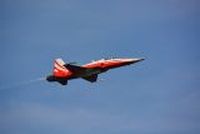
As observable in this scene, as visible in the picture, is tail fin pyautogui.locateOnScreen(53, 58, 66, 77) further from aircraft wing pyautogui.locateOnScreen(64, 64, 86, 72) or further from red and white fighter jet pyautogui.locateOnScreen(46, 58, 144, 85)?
aircraft wing pyautogui.locateOnScreen(64, 64, 86, 72)

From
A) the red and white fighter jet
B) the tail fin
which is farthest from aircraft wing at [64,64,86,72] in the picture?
the tail fin

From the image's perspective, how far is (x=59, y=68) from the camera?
440 feet

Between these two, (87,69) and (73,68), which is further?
(73,68)

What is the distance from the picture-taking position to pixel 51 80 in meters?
132

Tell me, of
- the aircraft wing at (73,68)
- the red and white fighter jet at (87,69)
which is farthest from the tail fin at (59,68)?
the aircraft wing at (73,68)

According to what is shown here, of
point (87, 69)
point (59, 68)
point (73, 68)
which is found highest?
point (59, 68)

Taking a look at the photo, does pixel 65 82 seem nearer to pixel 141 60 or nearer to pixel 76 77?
pixel 76 77

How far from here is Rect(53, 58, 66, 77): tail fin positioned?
433ft

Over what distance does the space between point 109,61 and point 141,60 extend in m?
6.64

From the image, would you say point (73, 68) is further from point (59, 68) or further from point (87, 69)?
point (59, 68)

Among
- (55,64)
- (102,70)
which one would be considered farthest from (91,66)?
(55,64)

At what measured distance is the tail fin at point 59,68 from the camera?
433 ft

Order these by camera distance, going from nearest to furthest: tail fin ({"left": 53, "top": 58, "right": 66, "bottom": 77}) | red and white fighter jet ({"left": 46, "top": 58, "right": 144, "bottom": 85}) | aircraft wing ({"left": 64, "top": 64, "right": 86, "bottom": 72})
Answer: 1. aircraft wing ({"left": 64, "top": 64, "right": 86, "bottom": 72})
2. red and white fighter jet ({"left": 46, "top": 58, "right": 144, "bottom": 85})
3. tail fin ({"left": 53, "top": 58, "right": 66, "bottom": 77})

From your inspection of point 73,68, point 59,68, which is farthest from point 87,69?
point 59,68
